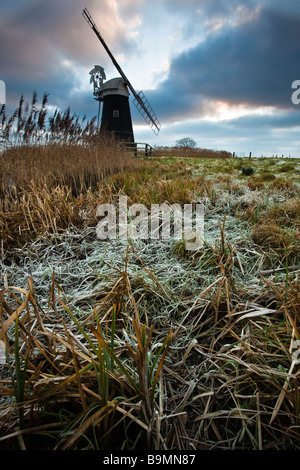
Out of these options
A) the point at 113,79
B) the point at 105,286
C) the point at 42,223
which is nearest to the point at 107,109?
the point at 113,79

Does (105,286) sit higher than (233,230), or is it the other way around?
(233,230)

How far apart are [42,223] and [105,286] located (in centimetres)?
130

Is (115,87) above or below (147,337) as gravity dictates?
above

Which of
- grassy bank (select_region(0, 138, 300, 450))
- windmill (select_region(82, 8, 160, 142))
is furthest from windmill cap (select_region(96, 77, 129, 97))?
grassy bank (select_region(0, 138, 300, 450))

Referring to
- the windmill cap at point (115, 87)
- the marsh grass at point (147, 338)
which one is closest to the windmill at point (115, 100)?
the windmill cap at point (115, 87)

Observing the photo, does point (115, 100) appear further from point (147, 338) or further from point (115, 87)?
point (147, 338)

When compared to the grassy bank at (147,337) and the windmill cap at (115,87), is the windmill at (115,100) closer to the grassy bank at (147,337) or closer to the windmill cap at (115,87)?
the windmill cap at (115,87)

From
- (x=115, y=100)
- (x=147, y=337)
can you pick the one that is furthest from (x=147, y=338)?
(x=115, y=100)

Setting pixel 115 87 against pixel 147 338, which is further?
pixel 115 87

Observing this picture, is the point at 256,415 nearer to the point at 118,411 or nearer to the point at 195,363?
the point at 195,363

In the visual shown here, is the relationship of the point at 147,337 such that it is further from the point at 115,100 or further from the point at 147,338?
the point at 115,100

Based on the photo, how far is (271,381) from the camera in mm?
827

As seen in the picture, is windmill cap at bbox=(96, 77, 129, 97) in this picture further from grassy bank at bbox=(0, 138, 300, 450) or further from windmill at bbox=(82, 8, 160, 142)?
grassy bank at bbox=(0, 138, 300, 450)

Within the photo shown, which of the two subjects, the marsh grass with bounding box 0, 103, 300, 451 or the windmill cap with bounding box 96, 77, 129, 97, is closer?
the marsh grass with bounding box 0, 103, 300, 451
